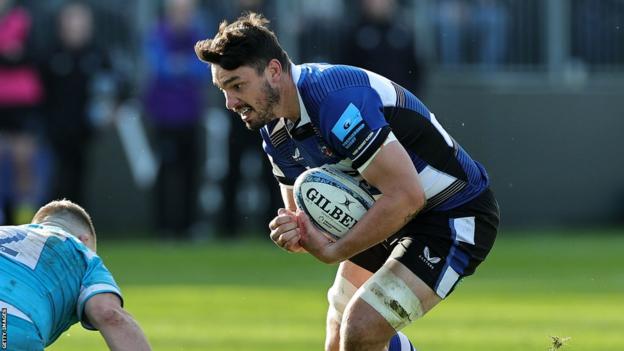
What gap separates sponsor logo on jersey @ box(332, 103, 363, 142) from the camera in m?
7.17

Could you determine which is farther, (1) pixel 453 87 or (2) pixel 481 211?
(1) pixel 453 87

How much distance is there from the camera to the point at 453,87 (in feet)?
68.0

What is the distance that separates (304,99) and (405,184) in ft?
2.22

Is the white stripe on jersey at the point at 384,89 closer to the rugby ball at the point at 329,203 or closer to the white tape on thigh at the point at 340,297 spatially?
the rugby ball at the point at 329,203

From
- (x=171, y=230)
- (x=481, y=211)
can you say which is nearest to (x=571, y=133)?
(x=171, y=230)

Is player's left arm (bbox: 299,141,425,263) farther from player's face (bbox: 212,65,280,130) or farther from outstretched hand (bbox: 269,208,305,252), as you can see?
player's face (bbox: 212,65,280,130)

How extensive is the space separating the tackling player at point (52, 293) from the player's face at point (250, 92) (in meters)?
1.14

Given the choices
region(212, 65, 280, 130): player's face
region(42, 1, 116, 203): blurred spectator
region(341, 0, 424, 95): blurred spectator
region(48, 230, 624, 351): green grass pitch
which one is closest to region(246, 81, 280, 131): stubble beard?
region(212, 65, 280, 130): player's face

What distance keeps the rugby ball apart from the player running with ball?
0.29 ft

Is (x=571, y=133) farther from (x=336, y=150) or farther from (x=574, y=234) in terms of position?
(x=336, y=150)

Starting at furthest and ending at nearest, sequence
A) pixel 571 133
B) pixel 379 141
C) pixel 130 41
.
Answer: pixel 571 133 → pixel 130 41 → pixel 379 141

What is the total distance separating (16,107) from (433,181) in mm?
11149

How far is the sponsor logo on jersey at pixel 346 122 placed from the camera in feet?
23.5

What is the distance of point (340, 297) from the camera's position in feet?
27.1
